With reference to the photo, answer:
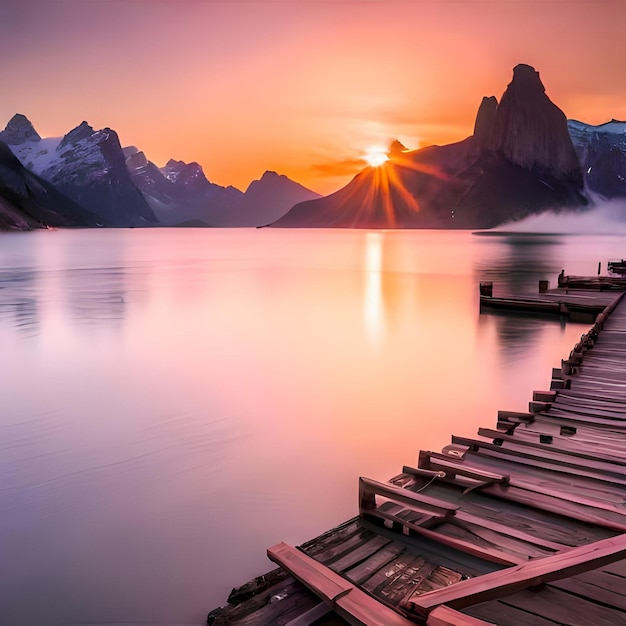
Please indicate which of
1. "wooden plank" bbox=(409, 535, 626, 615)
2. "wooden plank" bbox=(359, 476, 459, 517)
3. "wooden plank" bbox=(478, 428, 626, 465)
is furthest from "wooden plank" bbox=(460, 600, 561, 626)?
"wooden plank" bbox=(478, 428, 626, 465)

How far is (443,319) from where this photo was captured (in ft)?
113

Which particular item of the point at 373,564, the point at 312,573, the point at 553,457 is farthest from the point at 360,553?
the point at 553,457

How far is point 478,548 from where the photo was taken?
6.25 meters

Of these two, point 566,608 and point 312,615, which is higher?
point 566,608

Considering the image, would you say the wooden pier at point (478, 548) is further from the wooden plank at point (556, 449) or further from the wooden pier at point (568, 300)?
the wooden pier at point (568, 300)

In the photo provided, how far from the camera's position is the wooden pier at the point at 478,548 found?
5035 millimetres

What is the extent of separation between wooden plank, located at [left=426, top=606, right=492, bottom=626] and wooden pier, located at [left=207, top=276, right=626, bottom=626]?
11 mm

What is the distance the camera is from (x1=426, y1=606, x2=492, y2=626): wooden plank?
14.7 feet

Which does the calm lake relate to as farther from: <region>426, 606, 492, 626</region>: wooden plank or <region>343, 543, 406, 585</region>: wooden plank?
<region>426, 606, 492, 626</region>: wooden plank

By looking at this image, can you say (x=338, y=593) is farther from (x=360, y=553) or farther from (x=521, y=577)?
(x=521, y=577)

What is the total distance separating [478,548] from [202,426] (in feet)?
32.7

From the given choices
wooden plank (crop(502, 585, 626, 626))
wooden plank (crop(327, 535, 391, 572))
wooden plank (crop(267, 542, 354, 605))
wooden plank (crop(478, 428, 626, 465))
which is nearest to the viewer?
wooden plank (crop(502, 585, 626, 626))

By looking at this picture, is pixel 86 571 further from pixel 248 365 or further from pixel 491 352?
pixel 491 352

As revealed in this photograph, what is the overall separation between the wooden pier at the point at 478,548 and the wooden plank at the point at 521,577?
11 mm
